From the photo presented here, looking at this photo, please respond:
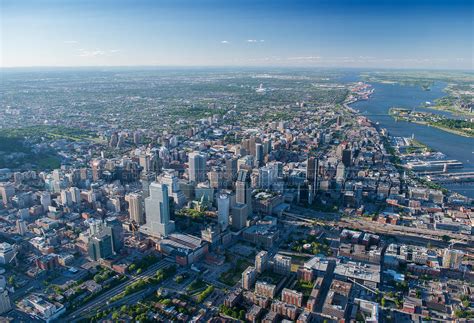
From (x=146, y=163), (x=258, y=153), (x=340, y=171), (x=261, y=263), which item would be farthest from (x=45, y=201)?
(x=340, y=171)

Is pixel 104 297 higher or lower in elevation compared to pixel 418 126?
lower

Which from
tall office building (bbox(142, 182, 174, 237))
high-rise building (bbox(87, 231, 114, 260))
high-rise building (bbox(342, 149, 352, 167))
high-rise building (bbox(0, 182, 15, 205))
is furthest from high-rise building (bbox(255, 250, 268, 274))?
high-rise building (bbox(0, 182, 15, 205))

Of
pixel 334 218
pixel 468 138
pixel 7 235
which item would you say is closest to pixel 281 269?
pixel 334 218

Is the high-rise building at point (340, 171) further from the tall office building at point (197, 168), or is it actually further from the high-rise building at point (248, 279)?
the high-rise building at point (248, 279)

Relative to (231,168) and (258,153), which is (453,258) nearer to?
(231,168)

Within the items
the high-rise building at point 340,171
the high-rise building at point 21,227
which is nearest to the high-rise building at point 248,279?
the high-rise building at point 21,227

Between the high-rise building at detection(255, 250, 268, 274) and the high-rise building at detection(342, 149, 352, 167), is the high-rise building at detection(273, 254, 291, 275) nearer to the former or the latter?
the high-rise building at detection(255, 250, 268, 274)
